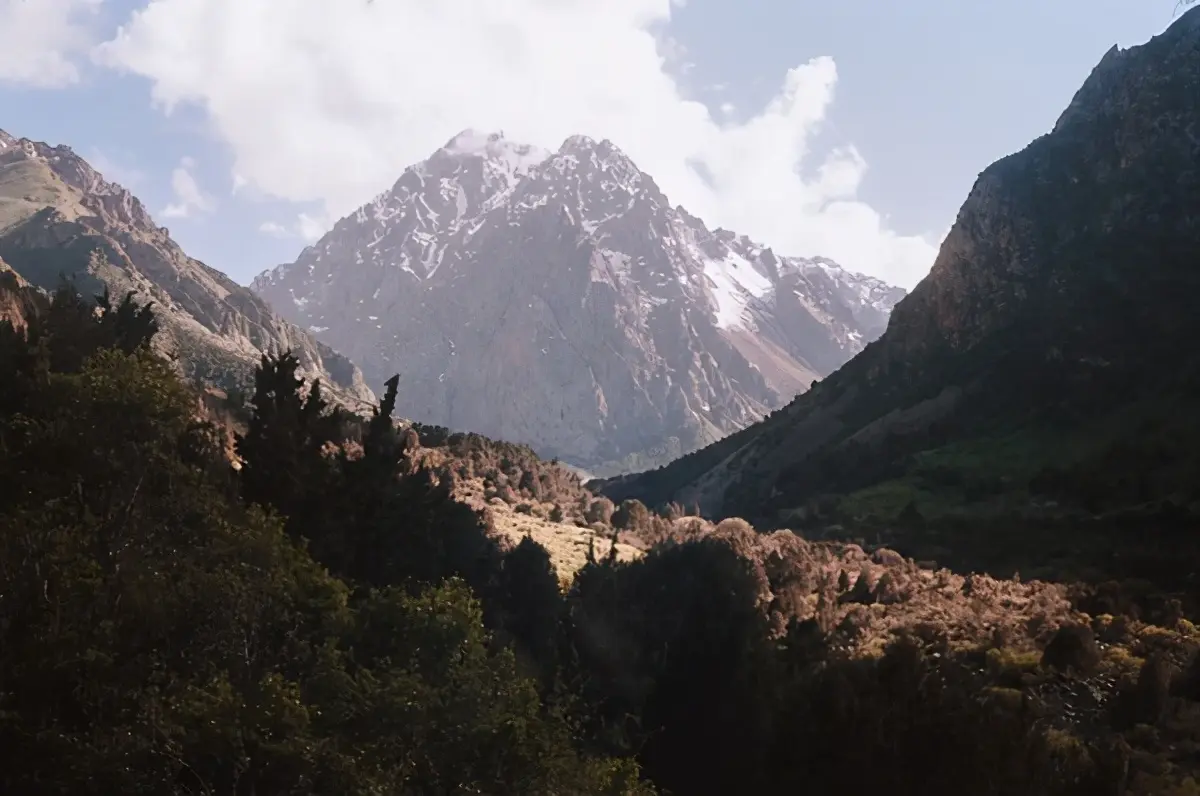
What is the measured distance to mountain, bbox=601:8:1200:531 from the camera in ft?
374

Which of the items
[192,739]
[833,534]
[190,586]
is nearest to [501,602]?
[190,586]

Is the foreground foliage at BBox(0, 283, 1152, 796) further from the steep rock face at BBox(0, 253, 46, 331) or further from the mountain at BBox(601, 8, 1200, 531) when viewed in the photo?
the mountain at BBox(601, 8, 1200, 531)

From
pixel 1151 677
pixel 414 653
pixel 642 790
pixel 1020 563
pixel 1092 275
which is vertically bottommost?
pixel 642 790

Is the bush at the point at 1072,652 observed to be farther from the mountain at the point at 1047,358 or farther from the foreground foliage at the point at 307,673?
the mountain at the point at 1047,358

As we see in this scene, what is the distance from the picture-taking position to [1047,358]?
145250 mm

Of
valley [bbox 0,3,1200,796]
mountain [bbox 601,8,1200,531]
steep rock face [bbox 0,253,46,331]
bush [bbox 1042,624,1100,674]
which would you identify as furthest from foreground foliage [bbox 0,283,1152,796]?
mountain [bbox 601,8,1200,531]

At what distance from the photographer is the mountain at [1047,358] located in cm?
11400

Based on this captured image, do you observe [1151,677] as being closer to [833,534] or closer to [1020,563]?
[1020,563]

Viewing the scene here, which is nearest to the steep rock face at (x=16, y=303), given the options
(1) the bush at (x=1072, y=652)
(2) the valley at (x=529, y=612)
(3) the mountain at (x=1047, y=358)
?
(2) the valley at (x=529, y=612)

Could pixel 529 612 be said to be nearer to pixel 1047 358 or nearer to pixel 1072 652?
pixel 1072 652

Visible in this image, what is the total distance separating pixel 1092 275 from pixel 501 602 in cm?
13186

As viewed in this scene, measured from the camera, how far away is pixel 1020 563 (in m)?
82.1

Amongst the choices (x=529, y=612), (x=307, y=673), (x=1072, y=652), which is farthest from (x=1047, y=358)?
(x=307, y=673)

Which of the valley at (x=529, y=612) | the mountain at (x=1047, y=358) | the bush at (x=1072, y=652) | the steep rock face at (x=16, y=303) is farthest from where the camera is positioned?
the mountain at (x=1047, y=358)
